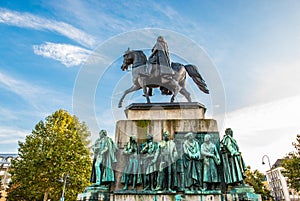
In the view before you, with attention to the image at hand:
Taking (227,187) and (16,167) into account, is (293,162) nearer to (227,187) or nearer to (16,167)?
(227,187)

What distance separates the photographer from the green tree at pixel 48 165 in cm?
2247

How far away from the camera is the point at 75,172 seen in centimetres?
2344

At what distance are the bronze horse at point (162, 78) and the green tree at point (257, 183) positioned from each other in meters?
36.7

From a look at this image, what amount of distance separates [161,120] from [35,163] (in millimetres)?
18385

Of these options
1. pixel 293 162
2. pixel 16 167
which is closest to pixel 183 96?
pixel 16 167

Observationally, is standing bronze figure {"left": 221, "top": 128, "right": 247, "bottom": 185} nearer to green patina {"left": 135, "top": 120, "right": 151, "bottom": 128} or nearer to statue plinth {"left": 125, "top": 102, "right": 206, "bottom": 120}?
statue plinth {"left": 125, "top": 102, "right": 206, "bottom": 120}

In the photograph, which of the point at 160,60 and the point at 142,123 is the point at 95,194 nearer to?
the point at 142,123

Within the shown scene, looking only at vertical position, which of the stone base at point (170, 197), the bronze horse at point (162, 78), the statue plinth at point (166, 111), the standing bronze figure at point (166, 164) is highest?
the bronze horse at point (162, 78)

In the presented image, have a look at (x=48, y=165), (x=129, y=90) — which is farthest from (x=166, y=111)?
(x=48, y=165)

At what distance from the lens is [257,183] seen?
1730 inches

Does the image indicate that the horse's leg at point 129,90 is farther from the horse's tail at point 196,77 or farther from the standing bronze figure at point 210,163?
the standing bronze figure at point 210,163

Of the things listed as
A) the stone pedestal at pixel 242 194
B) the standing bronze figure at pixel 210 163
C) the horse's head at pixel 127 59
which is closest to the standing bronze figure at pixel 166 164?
the standing bronze figure at pixel 210 163

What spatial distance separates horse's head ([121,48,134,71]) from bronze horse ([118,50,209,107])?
10.5 inches

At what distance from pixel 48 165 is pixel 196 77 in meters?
18.7
